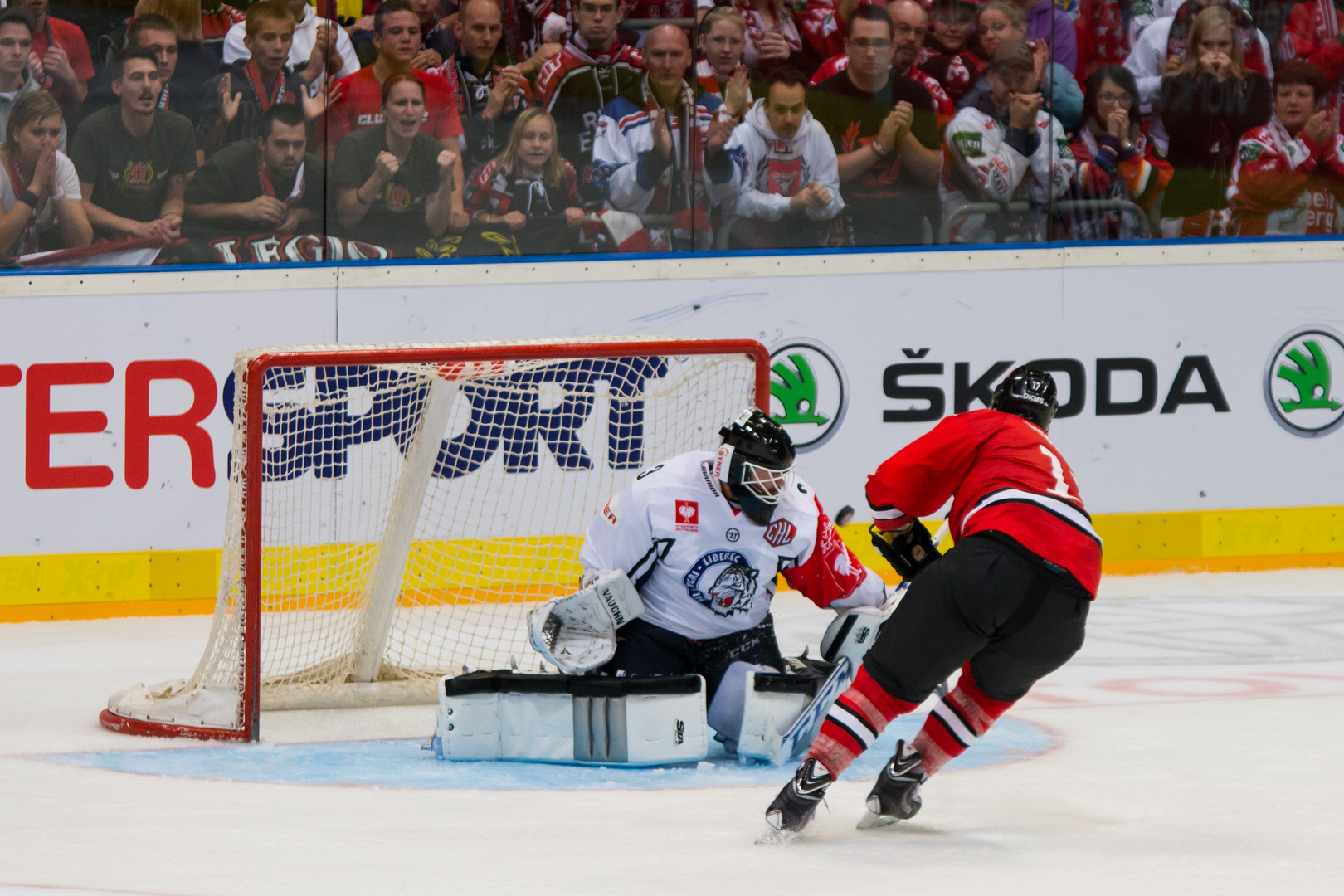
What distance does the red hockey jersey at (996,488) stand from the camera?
10.9 ft

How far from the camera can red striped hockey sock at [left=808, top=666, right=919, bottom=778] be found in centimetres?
330

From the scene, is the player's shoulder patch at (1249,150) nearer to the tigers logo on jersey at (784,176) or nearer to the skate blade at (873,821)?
the tigers logo on jersey at (784,176)

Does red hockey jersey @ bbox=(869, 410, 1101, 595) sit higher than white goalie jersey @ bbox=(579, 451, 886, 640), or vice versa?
red hockey jersey @ bbox=(869, 410, 1101, 595)

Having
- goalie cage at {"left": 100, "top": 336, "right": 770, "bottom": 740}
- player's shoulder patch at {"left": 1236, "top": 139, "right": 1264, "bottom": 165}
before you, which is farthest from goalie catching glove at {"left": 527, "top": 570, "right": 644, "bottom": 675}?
player's shoulder patch at {"left": 1236, "top": 139, "right": 1264, "bottom": 165}

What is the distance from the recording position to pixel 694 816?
141 inches

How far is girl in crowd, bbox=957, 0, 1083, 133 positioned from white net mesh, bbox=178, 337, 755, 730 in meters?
1.86

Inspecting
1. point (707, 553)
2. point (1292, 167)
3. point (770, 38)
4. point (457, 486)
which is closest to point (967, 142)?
point (770, 38)

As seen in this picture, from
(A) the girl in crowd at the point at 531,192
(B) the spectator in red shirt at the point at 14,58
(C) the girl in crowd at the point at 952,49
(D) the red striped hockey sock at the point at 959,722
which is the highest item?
(C) the girl in crowd at the point at 952,49

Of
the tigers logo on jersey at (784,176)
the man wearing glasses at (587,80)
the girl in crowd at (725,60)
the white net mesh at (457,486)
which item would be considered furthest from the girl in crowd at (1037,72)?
the white net mesh at (457,486)

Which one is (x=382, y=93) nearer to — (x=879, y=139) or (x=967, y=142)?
(x=879, y=139)

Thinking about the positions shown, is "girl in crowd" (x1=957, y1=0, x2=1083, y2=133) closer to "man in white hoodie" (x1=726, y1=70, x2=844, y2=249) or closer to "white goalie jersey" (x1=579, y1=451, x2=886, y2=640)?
"man in white hoodie" (x1=726, y1=70, x2=844, y2=249)

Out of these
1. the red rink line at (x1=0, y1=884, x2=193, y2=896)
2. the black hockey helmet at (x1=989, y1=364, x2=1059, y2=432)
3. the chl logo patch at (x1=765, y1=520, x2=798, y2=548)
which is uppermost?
the black hockey helmet at (x1=989, y1=364, x2=1059, y2=432)

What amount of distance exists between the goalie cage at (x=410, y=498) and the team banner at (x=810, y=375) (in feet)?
0.16

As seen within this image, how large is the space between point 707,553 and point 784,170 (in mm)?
2937
